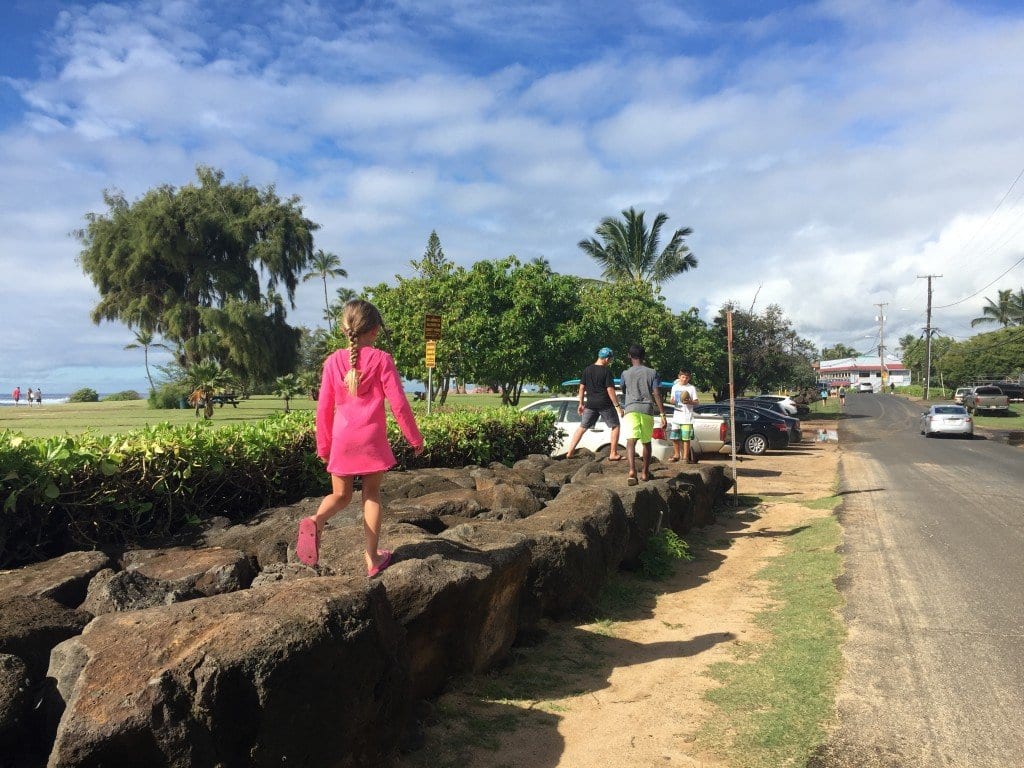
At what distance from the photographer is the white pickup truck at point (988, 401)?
43.1 meters

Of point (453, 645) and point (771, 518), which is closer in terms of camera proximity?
point (453, 645)

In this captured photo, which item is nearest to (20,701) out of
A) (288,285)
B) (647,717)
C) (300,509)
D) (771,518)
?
(647,717)

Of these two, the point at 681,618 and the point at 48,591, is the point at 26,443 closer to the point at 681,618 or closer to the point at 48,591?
the point at 48,591

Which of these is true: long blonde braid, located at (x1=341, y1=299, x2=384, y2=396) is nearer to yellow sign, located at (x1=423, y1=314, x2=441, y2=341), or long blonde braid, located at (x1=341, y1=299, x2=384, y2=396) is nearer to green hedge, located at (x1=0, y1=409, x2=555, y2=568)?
green hedge, located at (x1=0, y1=409, x2=555, y2=568)

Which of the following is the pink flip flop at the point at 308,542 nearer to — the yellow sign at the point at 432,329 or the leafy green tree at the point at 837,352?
the yellow sign at the point at 432,329

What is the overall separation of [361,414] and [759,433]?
20.2 m

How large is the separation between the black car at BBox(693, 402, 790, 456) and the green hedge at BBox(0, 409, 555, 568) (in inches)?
672

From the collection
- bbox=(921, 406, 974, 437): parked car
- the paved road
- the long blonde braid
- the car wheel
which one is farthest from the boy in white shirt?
bbox=(921, 406, 974, 437): parked car

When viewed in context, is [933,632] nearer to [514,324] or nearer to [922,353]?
[514,324]

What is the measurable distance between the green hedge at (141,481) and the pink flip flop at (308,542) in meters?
1.72

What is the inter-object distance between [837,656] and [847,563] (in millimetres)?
2960

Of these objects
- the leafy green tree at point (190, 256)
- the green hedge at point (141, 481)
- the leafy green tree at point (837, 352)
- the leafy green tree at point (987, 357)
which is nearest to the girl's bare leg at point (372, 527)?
the green hedge at point (141, 481)

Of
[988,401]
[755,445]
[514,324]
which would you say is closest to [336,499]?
[755,445]

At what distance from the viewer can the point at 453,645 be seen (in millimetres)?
4066
